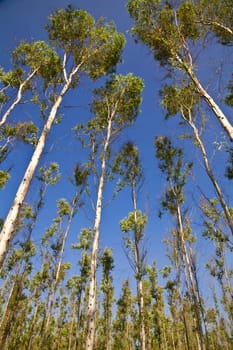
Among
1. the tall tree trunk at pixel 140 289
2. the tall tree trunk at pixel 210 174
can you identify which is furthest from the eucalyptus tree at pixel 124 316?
the tall tree trunk at pixel 210 174

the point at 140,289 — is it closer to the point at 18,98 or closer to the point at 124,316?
the point at 18,98

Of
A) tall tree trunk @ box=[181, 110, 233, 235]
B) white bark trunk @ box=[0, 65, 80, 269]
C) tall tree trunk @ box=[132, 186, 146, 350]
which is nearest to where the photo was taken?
white bark trunk @ box=[0, 65, 80, 269]

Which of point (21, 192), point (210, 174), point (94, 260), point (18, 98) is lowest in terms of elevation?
point (21, 192)

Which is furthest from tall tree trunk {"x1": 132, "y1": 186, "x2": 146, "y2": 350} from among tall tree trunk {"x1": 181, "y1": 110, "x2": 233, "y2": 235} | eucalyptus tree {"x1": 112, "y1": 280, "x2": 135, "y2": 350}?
eucalyptus tree {"x1": 112, "y1": 280, "x2": 135, "y2": 350}

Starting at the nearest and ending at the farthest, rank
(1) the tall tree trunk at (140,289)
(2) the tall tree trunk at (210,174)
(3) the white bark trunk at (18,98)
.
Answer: (2) the tall tree trunk at (210,174)
(1) the tall tree trunk at (140,289)
(3) the white bark trunk at (18,98)

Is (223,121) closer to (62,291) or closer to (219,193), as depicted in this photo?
(219,193)

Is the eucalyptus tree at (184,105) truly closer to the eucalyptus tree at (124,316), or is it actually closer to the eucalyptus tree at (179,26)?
the eucalyptus tree at (179,26)

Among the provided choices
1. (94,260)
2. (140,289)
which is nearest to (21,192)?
(94,260)

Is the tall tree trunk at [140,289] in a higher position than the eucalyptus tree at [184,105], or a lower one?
lower

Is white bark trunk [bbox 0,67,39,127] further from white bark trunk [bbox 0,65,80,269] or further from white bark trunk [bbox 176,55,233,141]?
white bark trunk [bbox 176,55,233,141]

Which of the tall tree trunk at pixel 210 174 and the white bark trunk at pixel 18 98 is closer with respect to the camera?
the tall tree trunk at pixel 210 174

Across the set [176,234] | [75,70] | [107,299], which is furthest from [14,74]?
[107,299]

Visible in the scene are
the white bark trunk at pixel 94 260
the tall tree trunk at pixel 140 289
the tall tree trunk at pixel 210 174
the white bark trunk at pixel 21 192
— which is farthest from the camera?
the tall tree trunk at pixel 140 289

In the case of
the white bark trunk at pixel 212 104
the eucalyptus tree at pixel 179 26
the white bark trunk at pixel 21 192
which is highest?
the eucalyptus tree at pixel 179 26
